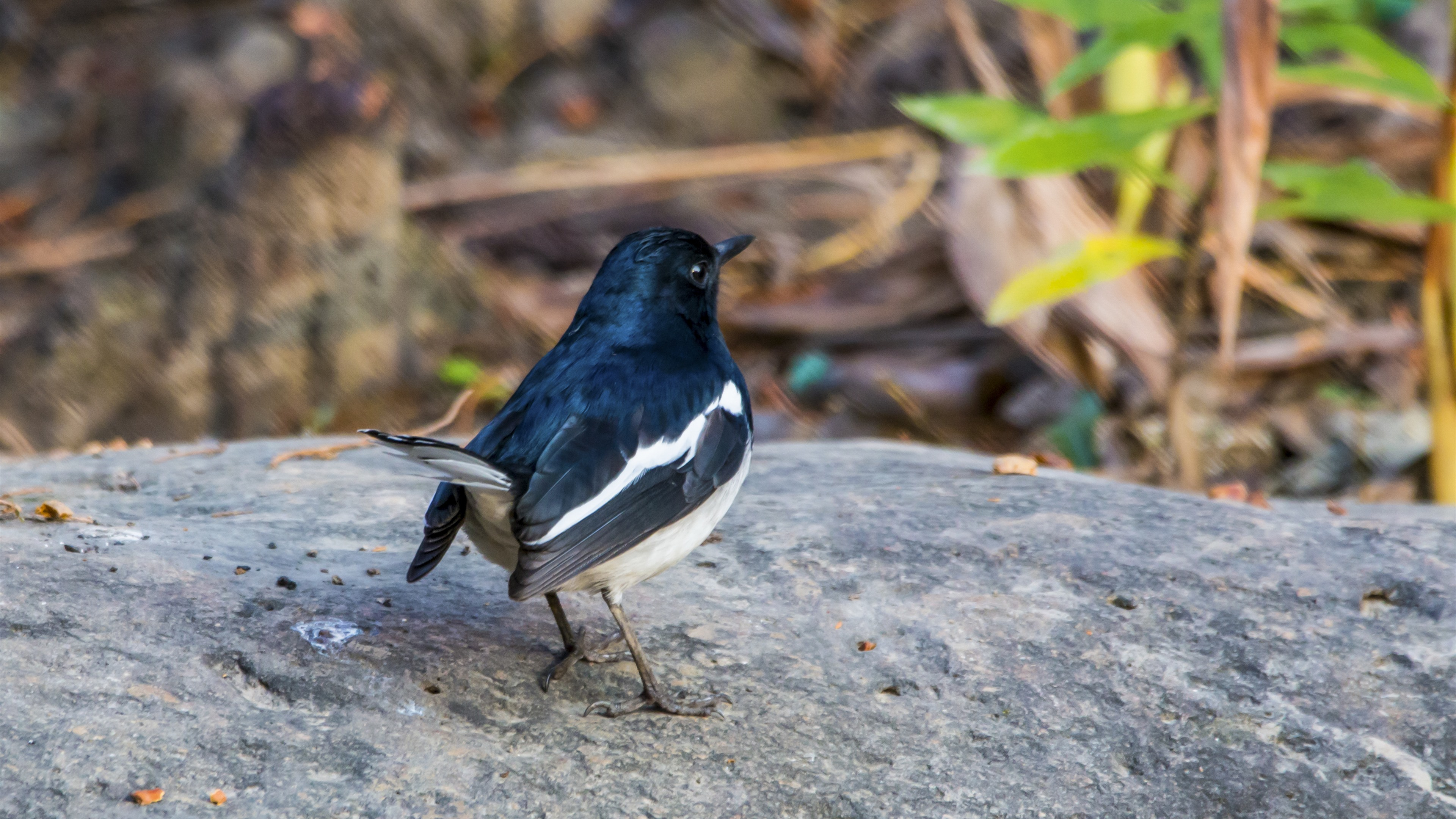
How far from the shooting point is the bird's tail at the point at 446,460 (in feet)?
7.38

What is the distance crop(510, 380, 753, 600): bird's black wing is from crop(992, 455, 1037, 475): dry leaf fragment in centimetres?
115

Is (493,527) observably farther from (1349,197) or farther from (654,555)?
(1349,197)

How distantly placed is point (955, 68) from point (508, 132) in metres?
2.99

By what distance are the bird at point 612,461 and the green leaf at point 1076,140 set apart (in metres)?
1.28

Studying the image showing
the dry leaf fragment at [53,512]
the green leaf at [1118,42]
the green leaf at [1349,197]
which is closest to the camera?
the dry leaf fragment at [53,512]

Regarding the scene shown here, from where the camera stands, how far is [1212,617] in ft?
9.26

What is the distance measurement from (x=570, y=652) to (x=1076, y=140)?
220 centimetres

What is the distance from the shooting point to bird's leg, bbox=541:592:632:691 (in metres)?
2.61

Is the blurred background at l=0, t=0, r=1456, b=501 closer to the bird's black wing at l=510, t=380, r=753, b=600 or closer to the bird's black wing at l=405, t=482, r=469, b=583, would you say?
the bird's black wing at l=510, t=380, r=753, b=600

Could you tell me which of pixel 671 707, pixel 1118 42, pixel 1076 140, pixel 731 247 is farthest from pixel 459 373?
pixel 671 707

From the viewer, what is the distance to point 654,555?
256cm

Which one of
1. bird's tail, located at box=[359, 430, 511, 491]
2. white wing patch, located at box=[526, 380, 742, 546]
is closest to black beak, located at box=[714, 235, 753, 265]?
white wing patch, located at box=[526, 380, 742, 546]

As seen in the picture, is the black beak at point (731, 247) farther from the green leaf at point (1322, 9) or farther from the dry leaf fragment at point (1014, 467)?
the green leaf at point (1322, 9)

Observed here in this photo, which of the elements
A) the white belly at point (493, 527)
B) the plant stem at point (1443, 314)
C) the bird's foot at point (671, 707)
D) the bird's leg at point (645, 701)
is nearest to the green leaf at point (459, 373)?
the white belly at point (493, 527)
